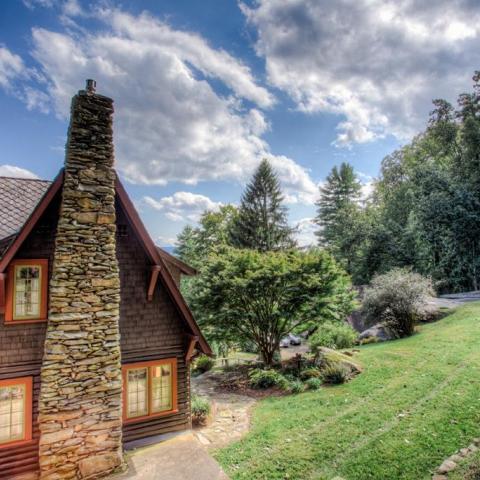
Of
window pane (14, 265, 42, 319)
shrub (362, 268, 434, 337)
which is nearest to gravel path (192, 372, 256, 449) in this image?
window pane (14, 265, 42, 319)

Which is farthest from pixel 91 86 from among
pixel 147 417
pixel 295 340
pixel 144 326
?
pixel 295 340

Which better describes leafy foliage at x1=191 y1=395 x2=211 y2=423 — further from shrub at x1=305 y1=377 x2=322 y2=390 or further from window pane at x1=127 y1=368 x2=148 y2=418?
shrub at x1=305 y1=377 x2=322 y2=390

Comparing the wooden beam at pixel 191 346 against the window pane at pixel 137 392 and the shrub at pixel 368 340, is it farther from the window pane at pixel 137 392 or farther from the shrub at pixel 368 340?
the shrub at pixel 368 340

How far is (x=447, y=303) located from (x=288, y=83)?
49.6 feet

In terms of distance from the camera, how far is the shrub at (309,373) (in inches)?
448

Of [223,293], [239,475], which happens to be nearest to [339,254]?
[223,293]

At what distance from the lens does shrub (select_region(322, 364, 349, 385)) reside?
10.5 metres

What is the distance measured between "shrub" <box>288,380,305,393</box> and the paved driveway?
4.51 meters

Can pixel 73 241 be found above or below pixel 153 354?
above

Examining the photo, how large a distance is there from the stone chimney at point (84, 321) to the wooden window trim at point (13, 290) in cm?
62

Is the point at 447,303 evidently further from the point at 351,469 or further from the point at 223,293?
the point at 351,469

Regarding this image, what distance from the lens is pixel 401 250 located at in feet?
86.0

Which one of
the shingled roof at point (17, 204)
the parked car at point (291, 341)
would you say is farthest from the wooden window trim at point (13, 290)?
the parked car at point (291, 341)

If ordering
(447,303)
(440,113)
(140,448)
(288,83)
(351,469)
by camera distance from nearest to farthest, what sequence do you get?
1. (351,469)
2. (140,448)
3. (288,83)
4. (447,303)
5. (440,113)
